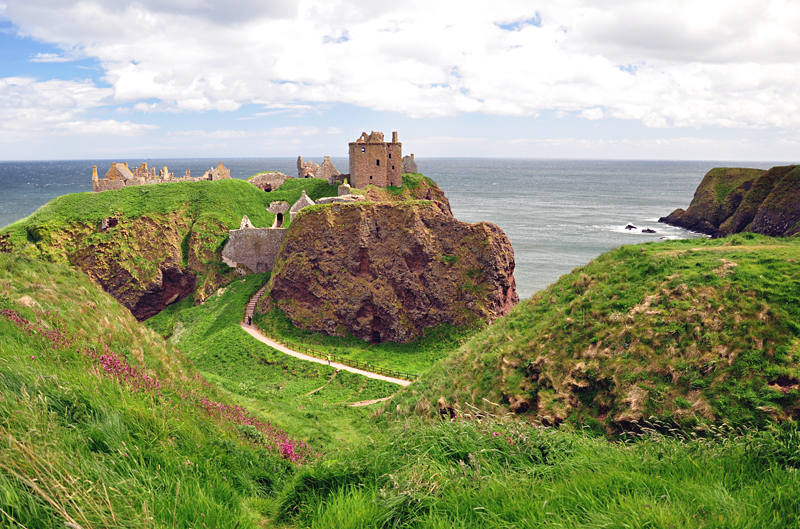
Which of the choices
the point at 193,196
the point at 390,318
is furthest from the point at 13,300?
the point at 193,196

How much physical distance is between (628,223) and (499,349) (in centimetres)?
9278

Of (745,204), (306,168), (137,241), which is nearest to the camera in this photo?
(137,241)

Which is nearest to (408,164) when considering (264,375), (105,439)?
(264,375)

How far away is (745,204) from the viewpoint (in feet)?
262

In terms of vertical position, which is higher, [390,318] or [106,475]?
[106,475]

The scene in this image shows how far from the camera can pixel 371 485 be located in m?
6.36

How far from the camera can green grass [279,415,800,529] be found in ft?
15.8

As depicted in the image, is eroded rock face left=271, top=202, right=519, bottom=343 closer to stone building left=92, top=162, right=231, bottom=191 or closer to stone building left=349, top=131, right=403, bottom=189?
stone building left=349, top=131, right=403, bottom=189

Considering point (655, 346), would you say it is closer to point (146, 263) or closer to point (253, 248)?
point (253, 248)

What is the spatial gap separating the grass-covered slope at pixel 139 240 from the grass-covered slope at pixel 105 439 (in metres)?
37.3

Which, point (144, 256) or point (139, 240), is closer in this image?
point (144, 256)

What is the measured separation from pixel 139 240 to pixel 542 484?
170ft

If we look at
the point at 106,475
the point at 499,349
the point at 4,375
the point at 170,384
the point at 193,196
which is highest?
the point at 193,196

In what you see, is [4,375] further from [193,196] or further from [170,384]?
[193,196]
